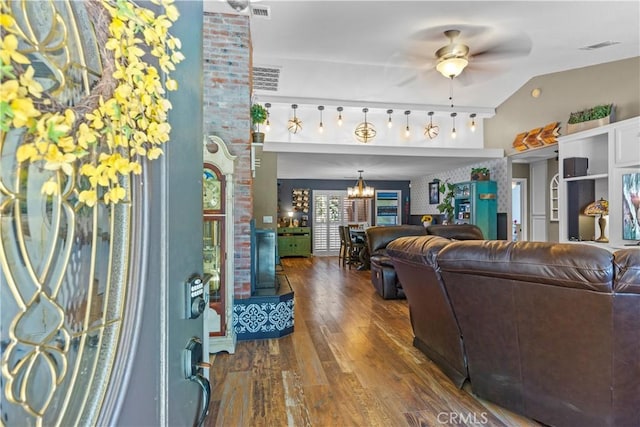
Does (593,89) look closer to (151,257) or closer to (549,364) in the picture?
(549,364)

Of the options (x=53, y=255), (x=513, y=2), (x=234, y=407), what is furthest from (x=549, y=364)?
(x=513, y=2)

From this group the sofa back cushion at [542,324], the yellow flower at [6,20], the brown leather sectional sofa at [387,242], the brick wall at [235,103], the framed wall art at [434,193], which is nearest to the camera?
the yellow flower at [6,20]

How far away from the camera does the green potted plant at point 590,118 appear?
4.57 m

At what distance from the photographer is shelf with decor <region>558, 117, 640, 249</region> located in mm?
4090

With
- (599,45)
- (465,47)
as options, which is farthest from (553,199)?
(465,47)

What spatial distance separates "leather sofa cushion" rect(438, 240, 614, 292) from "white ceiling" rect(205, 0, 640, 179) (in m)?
2.94

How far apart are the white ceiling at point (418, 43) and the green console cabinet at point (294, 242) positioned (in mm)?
3697

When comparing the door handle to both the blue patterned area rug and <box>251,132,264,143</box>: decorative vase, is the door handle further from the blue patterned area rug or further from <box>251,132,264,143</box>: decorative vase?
<box>251,132,264,143</box>: decorative vase

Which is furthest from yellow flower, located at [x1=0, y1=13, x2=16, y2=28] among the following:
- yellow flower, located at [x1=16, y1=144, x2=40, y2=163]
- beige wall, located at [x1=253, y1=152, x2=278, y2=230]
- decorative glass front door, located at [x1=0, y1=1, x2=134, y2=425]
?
beige wall, located at [x1=253, y1=152, x2=278, y2=230]

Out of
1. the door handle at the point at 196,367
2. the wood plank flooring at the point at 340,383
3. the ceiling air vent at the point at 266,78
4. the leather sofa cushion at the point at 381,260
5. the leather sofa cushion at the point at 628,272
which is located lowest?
the wood plank flooring at the point at 340,383

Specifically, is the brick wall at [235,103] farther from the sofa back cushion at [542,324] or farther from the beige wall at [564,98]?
the beige wall at [564,98]

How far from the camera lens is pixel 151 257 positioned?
77 cm

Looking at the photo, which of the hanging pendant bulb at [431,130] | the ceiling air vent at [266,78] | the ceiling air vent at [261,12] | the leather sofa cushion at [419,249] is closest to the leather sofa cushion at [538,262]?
the leather sofa cushion at [419,249]

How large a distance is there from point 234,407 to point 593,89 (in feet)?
20.5
